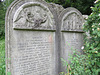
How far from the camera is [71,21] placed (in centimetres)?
349

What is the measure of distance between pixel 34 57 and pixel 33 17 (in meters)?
1.12

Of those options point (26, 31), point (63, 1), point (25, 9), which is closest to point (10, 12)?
point (25, 9)

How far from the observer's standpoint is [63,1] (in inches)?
289

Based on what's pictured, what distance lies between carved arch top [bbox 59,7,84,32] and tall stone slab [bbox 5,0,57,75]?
17.6 inches

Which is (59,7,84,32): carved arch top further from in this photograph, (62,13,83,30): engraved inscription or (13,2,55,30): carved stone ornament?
(13,2,55,30): carved stone ornament

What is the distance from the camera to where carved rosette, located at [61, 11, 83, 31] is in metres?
3.29

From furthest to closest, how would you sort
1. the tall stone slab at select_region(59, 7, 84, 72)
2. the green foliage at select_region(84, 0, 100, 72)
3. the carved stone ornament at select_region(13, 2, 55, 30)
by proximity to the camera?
the tall stone slab at select_region(59, 7, 84, 72), the carved stone ornament at select_region(13, 2, 55, 30), the green foliage at select_region(84, 0, 100, 72)

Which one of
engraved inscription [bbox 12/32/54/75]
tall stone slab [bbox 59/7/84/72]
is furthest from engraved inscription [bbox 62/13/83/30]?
engraved inscription [bbox 12/32/54/75]

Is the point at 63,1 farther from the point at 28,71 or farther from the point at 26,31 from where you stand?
the point at 28,71

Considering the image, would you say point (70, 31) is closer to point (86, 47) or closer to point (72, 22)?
point (72, 22)

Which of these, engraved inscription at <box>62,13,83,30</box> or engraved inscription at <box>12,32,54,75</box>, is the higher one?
engraved inscription at <box>62,13,83,30</box>

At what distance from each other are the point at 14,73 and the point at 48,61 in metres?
1.02

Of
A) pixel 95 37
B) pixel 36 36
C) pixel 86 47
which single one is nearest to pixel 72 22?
pixel 86 47

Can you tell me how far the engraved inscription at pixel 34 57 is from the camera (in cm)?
244
